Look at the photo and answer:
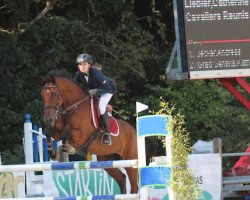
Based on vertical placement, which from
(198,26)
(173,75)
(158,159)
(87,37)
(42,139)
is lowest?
(158,159)

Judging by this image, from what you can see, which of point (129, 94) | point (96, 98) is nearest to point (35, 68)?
point (129, 94)

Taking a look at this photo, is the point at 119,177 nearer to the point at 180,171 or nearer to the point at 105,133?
the point at 105,133

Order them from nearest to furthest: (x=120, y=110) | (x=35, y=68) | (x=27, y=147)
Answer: (x=27, y=147), (x=35, y=68), (x=120, y=110)

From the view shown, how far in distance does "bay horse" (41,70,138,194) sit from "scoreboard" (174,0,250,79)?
224cm

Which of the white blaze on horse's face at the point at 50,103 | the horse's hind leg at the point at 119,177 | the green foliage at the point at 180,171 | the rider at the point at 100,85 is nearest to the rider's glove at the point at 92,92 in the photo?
the rider at the point at 100,85

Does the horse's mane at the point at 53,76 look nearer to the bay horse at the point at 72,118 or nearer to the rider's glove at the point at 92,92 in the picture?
the bay horse at the point at 72,118

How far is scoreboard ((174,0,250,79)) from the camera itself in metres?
10.5

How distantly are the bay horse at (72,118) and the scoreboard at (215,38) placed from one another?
2236 millimetres

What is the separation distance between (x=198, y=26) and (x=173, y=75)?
2.58 ft

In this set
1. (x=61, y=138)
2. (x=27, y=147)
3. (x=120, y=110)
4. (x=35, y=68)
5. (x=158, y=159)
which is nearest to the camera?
(x=158, y=159)

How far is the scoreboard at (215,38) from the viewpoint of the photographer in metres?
10.5

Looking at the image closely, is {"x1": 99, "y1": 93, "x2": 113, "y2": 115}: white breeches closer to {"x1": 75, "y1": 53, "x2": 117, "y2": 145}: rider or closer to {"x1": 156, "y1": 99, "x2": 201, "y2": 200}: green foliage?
{"x1": 75, "y1": 53, "x2": 117, "y2": 145}: rider

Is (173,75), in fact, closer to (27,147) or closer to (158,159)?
(27,147)

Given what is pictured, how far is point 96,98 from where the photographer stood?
8609mm
